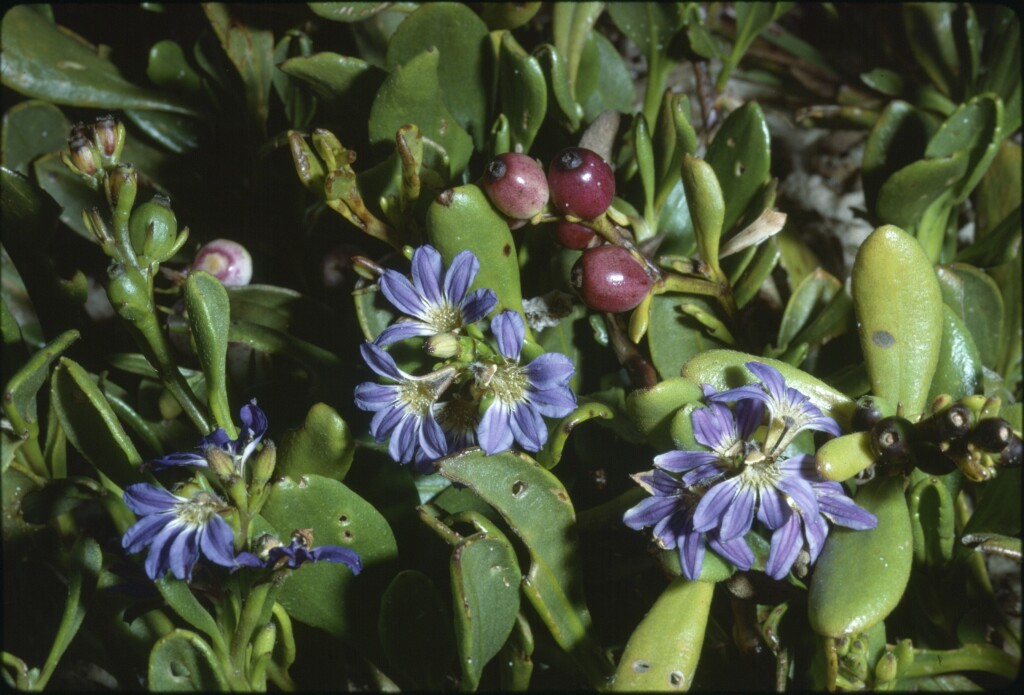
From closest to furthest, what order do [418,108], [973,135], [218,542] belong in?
1. [218,542]
2. [418,108]
3. [973,135]

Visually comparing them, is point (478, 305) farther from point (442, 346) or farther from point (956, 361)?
point (956, 361)

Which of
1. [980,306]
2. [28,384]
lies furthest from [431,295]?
[980,306]

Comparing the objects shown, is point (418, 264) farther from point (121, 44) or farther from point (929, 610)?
point (121, 44)

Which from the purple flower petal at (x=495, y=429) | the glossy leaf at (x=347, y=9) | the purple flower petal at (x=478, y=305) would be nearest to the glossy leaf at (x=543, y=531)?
the purple flower petal at (x=495, y=429)

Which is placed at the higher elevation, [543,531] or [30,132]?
[30,132]

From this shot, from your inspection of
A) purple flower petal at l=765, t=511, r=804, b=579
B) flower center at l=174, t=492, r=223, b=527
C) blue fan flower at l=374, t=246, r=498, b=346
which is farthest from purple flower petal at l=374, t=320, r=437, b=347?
purple flower petal at l=765, t=511, r=804, b=579

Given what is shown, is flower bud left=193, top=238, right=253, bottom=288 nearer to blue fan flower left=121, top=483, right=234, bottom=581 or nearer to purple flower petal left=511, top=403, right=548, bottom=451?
blue fan flower left=121, top=483, right=234, bottom=581

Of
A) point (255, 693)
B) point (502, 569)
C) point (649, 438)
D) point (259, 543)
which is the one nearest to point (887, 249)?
point (649, 438)

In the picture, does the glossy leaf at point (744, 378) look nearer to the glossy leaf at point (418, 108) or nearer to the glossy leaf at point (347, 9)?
the glossy leaf at point (418, 108)
